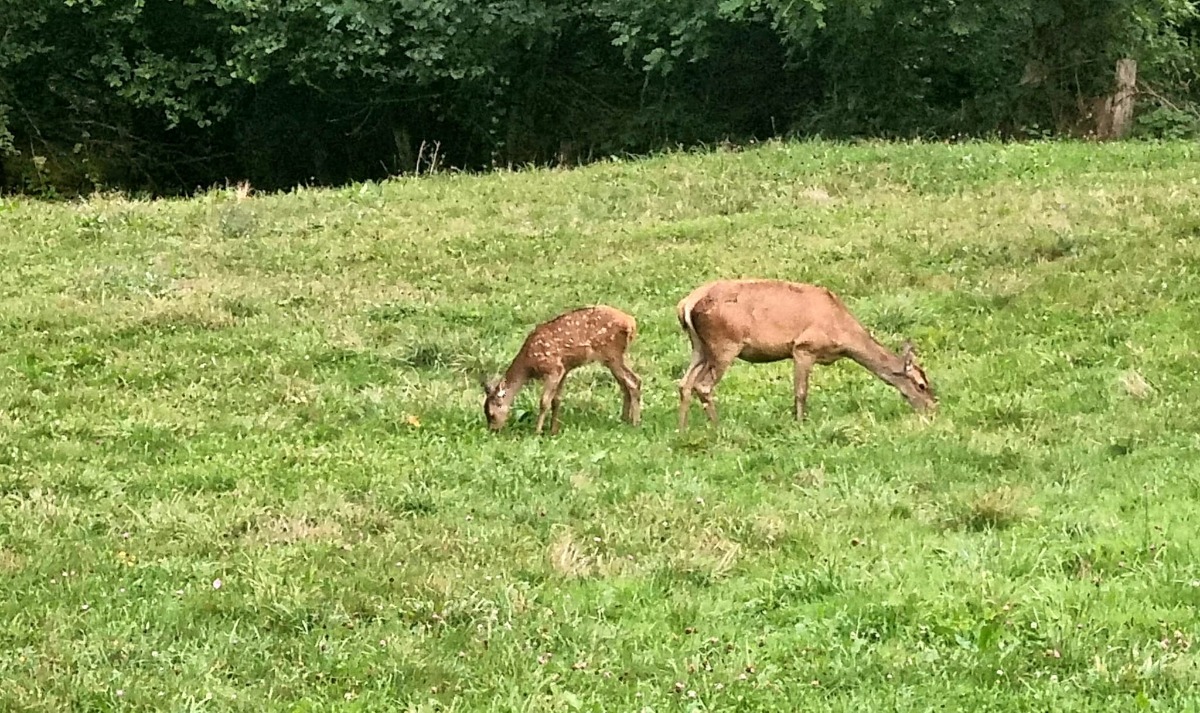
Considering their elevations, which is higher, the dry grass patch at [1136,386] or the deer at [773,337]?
the deer at [773,337]

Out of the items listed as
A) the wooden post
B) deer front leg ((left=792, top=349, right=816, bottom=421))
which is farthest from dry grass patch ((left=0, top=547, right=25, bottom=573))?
the wooden post

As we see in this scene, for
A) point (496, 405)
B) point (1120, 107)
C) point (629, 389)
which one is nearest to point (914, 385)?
point (629, 389)

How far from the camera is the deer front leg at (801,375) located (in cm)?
919

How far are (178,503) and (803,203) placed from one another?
10.2 meters

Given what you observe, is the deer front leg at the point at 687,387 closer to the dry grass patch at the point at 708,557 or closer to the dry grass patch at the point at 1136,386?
the dry grass patch at the point at 708,557

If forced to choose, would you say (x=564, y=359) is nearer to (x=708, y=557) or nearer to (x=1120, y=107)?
(x=708, y=557)

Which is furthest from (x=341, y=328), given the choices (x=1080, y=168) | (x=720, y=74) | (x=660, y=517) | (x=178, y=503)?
(x=720, y=74)

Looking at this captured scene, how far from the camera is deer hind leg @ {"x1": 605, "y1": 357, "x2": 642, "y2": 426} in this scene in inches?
369

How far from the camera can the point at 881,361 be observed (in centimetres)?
952

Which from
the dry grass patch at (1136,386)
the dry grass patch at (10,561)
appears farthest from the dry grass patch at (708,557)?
the dry grass patch at (1136,386)

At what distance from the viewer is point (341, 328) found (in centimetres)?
1167

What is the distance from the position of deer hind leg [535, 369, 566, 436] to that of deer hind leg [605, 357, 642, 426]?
354 millimetres

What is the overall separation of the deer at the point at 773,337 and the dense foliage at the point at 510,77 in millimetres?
13419

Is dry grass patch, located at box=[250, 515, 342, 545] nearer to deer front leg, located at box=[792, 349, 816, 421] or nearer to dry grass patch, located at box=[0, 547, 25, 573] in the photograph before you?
dry grass patch, located at box=[0, 547, 25, 573]
